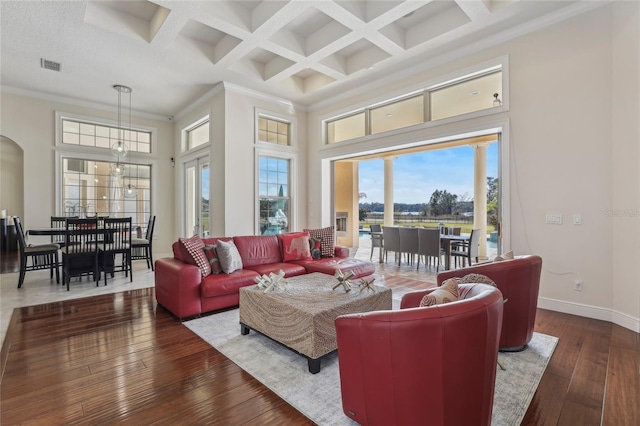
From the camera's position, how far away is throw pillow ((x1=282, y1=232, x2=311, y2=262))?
473cm

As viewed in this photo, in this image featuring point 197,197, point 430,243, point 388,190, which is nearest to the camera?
point 430,243

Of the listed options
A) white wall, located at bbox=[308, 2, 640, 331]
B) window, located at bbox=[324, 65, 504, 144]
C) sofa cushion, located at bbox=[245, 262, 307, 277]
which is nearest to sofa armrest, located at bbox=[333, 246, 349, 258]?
sofa cushion, located at bbox=[245, 262, 307, 277]

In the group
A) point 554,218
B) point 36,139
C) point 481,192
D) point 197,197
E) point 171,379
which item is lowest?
point 171,379

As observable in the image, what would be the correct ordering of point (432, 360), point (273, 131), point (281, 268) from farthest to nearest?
point (273, 131)
point (281, 268)
point (432, 360)

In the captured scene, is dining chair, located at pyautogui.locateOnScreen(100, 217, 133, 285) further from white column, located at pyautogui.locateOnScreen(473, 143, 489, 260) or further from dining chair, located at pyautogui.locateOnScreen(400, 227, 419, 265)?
white column, located at pyautogui.locateOnScreen(473, 143, 489, 260)

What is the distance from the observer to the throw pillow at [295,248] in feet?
15.5

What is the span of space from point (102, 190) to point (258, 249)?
196 inches

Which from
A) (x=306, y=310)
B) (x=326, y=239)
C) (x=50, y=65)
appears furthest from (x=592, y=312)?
(x=50, y=65)

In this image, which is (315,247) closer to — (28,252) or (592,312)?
(592,312)

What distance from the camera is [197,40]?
15.5ft

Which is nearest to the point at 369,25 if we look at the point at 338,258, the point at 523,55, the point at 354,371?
the point at 523,55

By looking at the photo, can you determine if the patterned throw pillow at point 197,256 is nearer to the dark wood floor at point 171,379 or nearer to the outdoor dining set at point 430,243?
the dark wood floor at point 171,379

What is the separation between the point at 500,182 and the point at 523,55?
5.30 ft

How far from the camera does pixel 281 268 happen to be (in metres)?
A: 4.19
